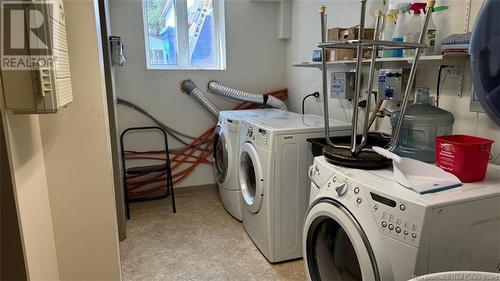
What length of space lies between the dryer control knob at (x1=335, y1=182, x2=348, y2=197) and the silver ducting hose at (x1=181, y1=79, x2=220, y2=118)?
2.07m

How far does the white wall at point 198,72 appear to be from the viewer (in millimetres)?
3002

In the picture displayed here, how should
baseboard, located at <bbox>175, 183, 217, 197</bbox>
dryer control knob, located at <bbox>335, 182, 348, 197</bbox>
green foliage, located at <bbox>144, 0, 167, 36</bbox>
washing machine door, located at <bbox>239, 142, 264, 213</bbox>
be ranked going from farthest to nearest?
baseboard, located at <bbox>175, 183, 217, 197</bbox> → green foliage, located at <bbox>144, 0, 167, 36</bbox> → washing machine door, located at <bbox>239, 142, 264, 213</bbox> → dryer control knob, located at <bbox>335, 182, 348, 197</bbox>

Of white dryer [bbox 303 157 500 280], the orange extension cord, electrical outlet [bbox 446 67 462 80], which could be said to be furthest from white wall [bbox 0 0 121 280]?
the orange extension cord

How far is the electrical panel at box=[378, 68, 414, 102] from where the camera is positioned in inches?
73.0

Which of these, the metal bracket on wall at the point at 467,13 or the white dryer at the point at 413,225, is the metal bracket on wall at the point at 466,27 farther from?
the white dryer at the point at 413,225

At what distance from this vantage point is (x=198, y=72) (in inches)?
128

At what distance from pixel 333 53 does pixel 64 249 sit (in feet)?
6.69

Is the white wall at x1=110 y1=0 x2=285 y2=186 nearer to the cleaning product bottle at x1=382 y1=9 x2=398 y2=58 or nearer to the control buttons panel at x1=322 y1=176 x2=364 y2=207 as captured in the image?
the cleaning product bottle at x1=382 y1=9 x2=398 y2=58

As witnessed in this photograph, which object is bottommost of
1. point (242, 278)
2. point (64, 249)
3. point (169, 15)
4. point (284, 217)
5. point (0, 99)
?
point (242, 278)

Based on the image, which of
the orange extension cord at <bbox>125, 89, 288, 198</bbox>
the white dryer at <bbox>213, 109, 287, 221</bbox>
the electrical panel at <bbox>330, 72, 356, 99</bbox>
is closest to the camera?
the electrical panel at <bbox>330, 72, 356, 99</bbox>

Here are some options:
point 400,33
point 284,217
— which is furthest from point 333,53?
point 284,217

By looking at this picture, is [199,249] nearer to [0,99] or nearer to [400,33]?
[0,99]

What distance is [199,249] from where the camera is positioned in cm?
233

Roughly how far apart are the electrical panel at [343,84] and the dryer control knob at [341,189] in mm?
1202
